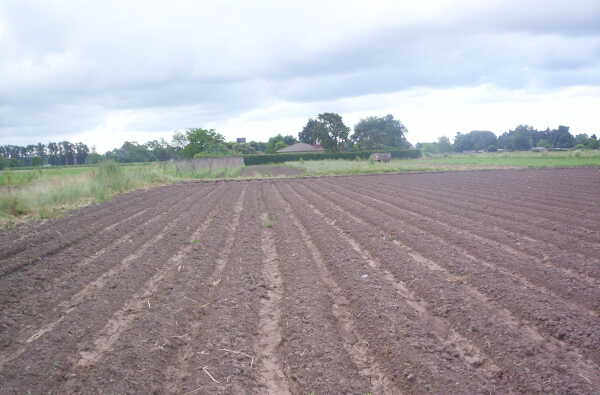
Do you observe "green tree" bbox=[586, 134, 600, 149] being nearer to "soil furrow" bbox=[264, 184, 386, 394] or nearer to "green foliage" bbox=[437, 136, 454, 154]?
"green foliage" bbox=[437, 136, 454, 154]

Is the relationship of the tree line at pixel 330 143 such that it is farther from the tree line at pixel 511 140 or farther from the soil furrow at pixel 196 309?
the soil furrow at pixel 196 309

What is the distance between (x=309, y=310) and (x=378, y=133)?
9257 cm

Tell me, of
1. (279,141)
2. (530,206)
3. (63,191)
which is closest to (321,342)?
(530,206)

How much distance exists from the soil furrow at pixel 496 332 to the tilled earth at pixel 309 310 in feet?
0.06

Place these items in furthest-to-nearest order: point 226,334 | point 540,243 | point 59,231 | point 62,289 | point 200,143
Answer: point 200,143
point 59,231
point 540,243
point 62,289
point 226,334

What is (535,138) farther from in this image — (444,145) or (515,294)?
(515,294)

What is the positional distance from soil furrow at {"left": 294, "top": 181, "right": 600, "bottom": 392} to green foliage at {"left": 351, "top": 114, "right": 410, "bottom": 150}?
293ft

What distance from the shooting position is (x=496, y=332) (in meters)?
3.80

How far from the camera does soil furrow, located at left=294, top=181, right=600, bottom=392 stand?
304cm

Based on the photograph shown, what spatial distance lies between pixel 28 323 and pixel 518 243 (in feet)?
26.7

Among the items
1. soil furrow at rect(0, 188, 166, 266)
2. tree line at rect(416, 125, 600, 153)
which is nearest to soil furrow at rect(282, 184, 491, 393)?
soil furrow at rect(0, 188, 166, 266)

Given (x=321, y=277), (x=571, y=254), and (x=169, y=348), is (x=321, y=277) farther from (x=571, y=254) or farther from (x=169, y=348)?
(x=571, y=254)

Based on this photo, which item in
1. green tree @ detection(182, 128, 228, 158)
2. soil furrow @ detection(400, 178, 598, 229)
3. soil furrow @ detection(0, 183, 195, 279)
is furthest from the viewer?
green tree @ detection(182, 128, 228, 158)

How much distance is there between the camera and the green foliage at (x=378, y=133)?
3669 inches
